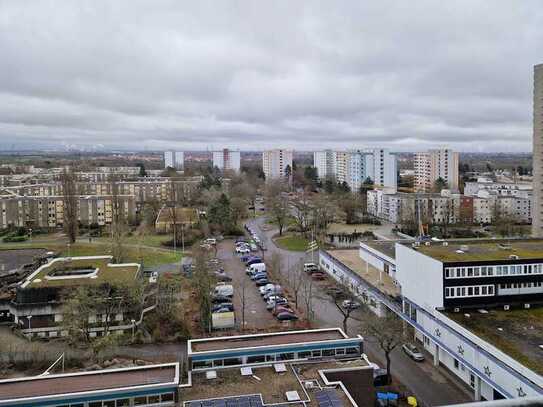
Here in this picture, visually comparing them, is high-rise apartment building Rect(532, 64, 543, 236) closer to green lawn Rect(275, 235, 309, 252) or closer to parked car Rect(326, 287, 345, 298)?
green lawn Rect(275, 235, 309, 252)

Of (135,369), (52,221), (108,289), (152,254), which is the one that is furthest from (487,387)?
(52,221)

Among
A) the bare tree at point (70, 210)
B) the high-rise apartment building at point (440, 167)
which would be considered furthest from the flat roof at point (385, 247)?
the high-rise apartment building at point (440, 167)

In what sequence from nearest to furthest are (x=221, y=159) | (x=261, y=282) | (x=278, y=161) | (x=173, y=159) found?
(x=261, y=282) → (x=278, y=161) → (x=221, y=159) → (x=173, y=159)

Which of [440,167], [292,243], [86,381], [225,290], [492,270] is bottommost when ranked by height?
[225,290]

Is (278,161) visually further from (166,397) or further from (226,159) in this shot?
(166,397)

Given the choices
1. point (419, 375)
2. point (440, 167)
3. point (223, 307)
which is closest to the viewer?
point (419, 375)

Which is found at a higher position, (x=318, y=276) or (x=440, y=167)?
(x=440, y=167)

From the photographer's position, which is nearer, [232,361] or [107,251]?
[232,361]

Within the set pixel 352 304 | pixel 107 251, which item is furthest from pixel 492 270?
pixel 107 251

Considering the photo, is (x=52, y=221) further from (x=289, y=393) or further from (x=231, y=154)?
(x=231, y=154)
